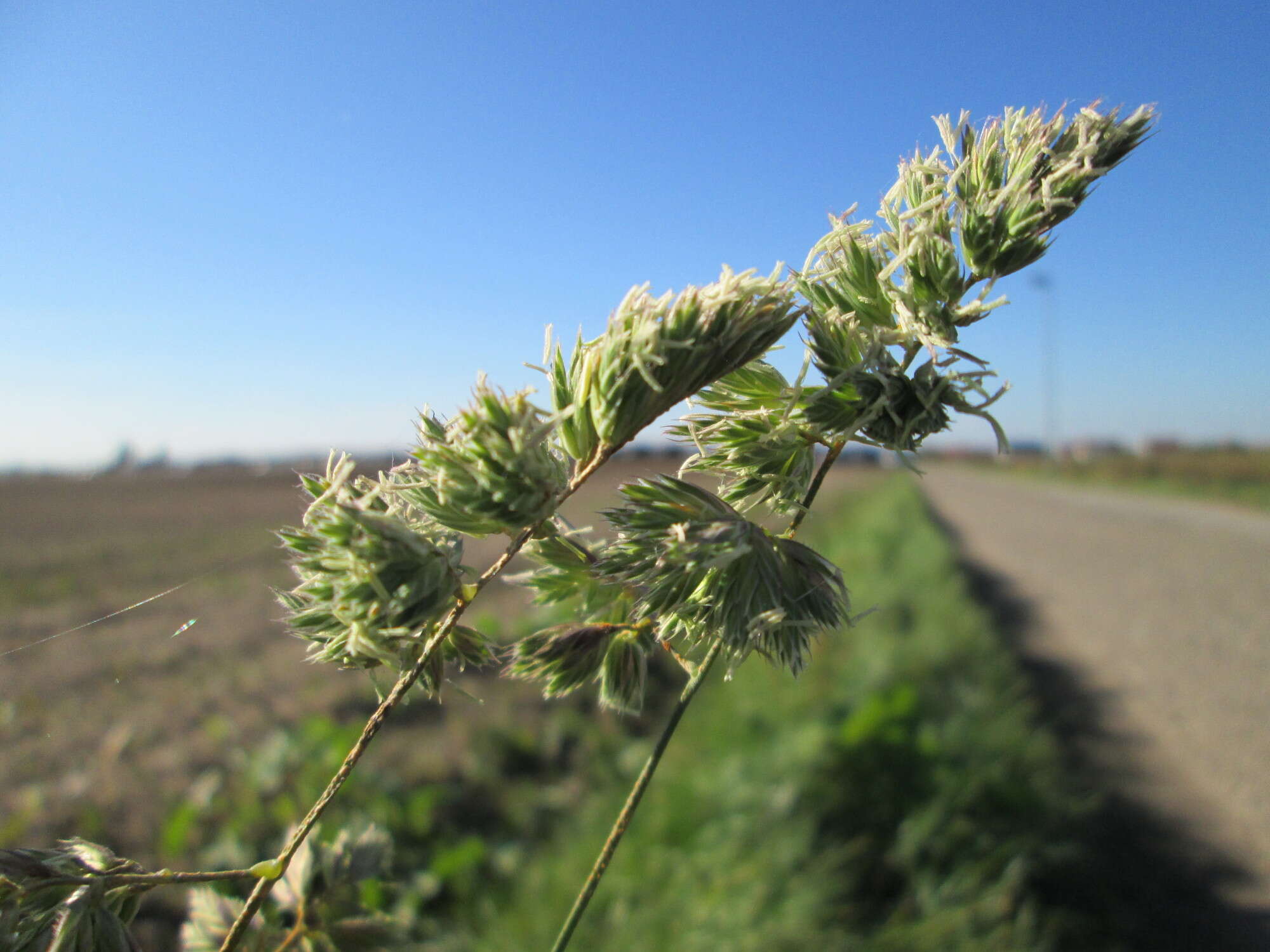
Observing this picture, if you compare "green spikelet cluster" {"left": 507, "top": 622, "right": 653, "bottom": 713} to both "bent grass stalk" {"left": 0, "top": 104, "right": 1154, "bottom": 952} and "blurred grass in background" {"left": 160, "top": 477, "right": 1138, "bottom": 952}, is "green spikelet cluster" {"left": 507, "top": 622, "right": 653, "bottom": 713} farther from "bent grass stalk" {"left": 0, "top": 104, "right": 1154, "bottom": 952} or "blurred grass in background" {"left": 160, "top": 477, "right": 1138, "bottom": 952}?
"blurred grass in background" {"left": 160, "top": 477, "right": 1138, "bottom": 952}

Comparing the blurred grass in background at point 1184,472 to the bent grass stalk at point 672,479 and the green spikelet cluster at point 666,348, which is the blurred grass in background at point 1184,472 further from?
the green spikelet cluster at point 666,348

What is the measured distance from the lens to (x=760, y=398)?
77 cm

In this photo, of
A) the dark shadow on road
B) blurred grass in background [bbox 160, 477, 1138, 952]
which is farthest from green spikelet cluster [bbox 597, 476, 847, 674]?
the dark shadow on road

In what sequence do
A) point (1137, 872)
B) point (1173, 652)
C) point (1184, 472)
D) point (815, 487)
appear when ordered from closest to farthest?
point (815, 487) < point (1137, 872) < point (1173, 652) < point (1184, 472)

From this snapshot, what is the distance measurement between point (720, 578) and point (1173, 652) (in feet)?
36.0

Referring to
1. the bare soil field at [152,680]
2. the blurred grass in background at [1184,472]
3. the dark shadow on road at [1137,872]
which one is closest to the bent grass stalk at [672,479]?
the bare soil field at [152,680]

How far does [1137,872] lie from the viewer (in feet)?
16.1

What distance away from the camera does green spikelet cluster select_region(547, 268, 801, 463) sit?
580mm

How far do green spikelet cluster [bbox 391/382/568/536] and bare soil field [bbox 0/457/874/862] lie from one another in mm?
173

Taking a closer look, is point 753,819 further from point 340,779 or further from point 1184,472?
point 1184,472

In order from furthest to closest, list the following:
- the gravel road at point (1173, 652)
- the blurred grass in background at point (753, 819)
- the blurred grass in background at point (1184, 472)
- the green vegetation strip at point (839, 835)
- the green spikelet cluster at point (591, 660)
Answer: the blurred grass in background at point (1184, 472) < the gravel road at point (1173, 652) < the blurred grass in background at point (753, 819) < the green vegetation strip at point (839, 835) < the green spikelet cluster at point (591, 660)

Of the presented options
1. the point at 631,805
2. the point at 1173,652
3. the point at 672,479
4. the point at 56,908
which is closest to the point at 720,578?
the point at 672,479

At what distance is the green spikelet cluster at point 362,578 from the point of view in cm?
56

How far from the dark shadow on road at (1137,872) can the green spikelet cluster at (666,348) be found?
17.0ft
